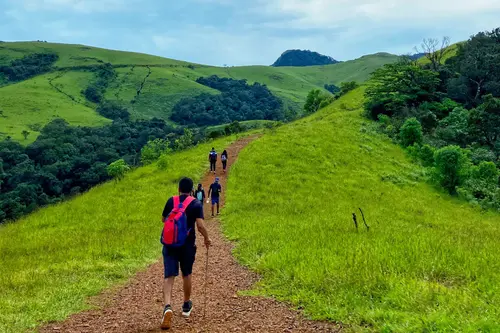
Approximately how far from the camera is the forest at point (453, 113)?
28.7 m

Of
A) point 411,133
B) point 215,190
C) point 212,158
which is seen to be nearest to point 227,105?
point 411,133

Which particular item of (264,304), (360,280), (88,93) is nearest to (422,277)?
(360,280)

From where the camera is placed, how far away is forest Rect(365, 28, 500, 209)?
2869 centimetres

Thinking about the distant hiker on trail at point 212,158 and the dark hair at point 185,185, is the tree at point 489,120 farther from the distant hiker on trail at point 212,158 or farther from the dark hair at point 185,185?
the dark hair at point 185,185

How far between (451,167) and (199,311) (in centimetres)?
2546

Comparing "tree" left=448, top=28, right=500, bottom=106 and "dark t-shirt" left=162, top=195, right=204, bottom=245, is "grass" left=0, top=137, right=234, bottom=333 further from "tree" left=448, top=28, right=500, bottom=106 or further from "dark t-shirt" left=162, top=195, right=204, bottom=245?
"tree" left=448, top=28, right=500, bottom=106

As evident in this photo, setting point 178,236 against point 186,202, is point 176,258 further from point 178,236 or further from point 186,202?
point 186,202

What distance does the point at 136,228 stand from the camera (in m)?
16.7

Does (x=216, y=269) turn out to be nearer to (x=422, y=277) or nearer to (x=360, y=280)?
(x=360, y=280)

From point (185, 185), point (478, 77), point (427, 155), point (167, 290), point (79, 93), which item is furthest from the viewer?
point (79, 93)

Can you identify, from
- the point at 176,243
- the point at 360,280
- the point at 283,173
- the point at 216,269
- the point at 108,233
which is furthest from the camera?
the point at 283,173

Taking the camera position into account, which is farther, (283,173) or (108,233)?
(283,173)

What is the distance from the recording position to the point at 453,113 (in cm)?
4247

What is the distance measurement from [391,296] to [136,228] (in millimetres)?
11995
